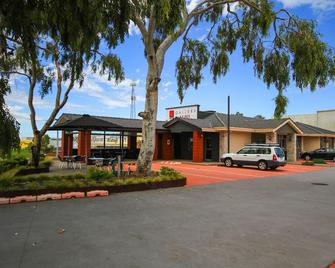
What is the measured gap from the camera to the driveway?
4.96 metres

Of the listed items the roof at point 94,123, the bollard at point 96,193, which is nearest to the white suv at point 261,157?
the roof at point 94,123

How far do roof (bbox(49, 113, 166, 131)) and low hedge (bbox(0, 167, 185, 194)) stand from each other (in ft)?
15.7

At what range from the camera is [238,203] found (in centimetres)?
984

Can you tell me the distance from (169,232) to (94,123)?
12027 millimetres

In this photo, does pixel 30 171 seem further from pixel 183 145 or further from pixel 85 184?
pixel 183 145

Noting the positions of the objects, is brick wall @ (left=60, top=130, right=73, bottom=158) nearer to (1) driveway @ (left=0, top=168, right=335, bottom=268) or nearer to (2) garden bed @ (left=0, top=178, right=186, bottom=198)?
(2) garden bed @ (left=0, top=178, right=186, bottom=198)

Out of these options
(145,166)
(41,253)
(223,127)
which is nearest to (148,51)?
(145,166)

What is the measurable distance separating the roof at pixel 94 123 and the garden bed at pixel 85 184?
4815 millimetres

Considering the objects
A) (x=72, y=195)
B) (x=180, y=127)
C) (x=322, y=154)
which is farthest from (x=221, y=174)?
(x=322, y=154)

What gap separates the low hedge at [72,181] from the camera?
1010 centimetres

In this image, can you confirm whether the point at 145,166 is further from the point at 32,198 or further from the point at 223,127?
the point at 223,127

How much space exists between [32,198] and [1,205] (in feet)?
2.69

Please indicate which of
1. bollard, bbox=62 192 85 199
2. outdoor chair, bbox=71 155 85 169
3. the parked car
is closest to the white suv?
outdoor chair, bbox=71 155 85 169

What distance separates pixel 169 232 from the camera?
21.1 feet
